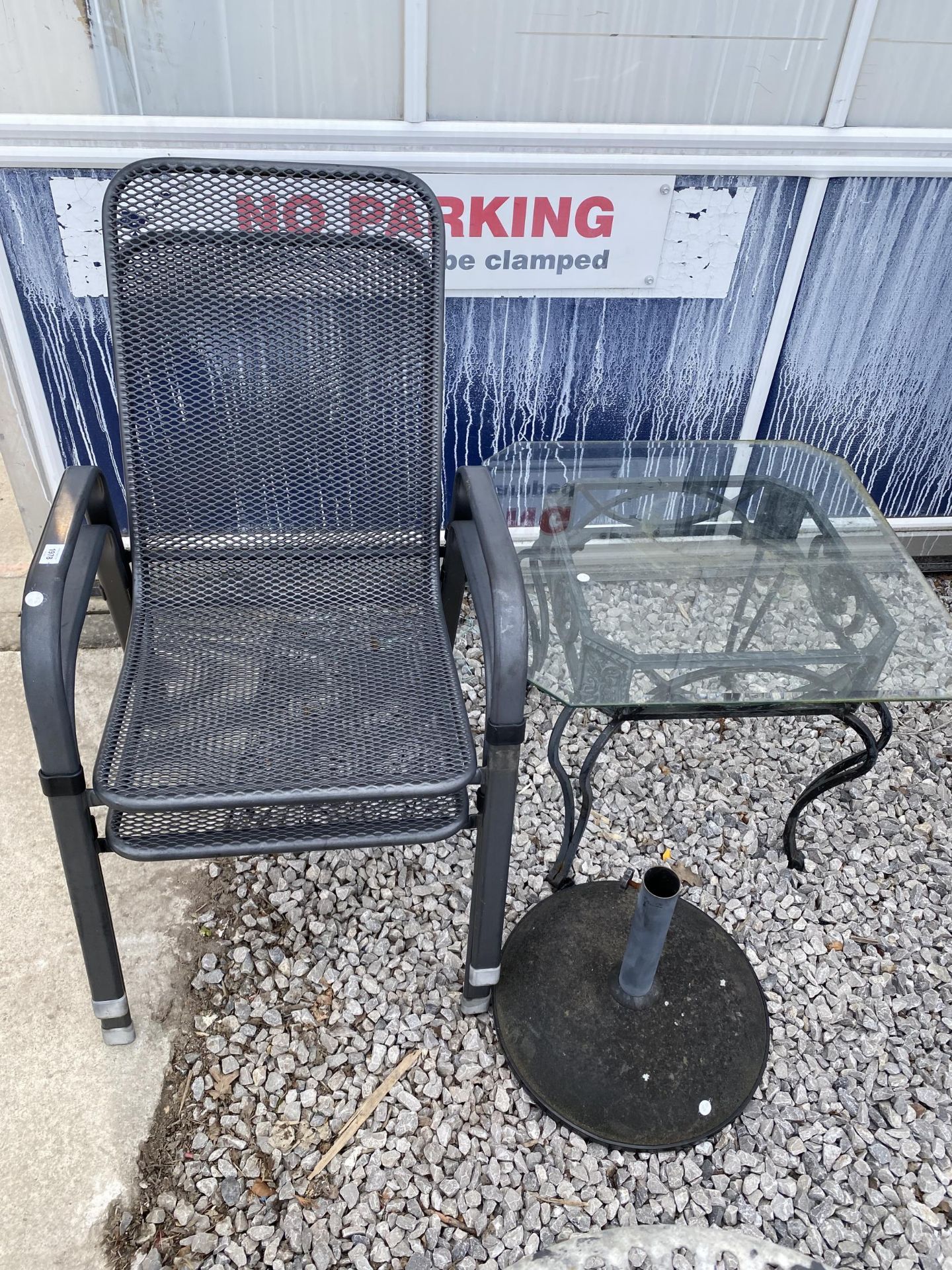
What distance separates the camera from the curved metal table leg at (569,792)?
5.89 feet

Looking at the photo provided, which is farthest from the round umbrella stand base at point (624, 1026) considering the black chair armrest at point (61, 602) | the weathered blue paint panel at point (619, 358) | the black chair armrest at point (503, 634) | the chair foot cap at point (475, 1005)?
the weathered blue paint panel at point (619, 358)

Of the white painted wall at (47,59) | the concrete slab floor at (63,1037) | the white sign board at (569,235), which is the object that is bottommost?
the concrete slab floor at (63,1037)

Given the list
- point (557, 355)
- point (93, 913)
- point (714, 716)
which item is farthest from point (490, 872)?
point (557, 355)

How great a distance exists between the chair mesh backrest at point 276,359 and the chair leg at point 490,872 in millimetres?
541

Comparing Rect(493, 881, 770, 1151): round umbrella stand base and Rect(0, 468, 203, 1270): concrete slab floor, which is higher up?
Rect(493, 881, 770, 1151): round umbrella stand base

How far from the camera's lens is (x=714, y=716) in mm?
1834

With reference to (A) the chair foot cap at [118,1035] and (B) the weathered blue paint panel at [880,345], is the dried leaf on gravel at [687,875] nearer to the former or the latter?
(A) the chair foot cap at [118,1035]

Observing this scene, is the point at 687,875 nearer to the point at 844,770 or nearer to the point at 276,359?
the point at 844,770

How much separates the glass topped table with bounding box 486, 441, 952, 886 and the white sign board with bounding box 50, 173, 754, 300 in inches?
17.1

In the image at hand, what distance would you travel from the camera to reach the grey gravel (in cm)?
157

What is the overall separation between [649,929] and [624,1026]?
0.27 meters

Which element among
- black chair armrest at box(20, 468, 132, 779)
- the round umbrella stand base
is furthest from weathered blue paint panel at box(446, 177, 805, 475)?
the round umbrella stand base

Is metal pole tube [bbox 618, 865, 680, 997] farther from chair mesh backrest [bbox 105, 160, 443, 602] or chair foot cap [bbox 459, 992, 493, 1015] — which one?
chair mesh backrest [bbox 105, 160, 443, 602]

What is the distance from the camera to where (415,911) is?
2029mm
